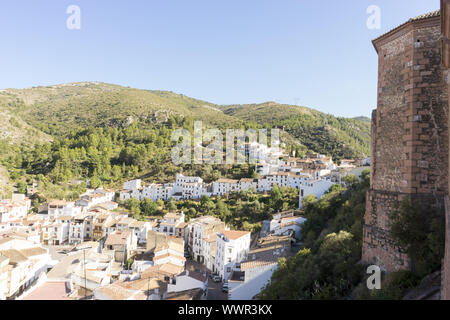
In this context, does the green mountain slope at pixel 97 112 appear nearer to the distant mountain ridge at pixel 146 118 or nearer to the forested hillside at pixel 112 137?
the distant mountain ridge at pixel 146 118

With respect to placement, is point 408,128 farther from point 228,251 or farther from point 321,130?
point 321,130

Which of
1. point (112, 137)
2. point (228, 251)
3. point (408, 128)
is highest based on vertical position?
point (112, 137)

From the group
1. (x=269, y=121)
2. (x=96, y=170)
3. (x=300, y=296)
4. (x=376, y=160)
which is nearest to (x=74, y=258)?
(x=300, y=296)

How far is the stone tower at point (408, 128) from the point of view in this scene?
6.04 metres

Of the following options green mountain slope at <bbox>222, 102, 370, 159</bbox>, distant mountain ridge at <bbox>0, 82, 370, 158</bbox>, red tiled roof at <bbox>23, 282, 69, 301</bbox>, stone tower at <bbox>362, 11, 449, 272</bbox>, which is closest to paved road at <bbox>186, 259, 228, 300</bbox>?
red tiled roof at <bbox>23, 282, 69, 301</bbox>

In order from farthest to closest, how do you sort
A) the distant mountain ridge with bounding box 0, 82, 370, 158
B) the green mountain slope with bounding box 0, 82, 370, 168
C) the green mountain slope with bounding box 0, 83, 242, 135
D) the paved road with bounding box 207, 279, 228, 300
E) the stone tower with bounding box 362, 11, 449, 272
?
the green mountain slope with bounding box 0, 83, 242, 135 < the distant mountain ridge with bounding box 0, 82, 370, 158 < the green mountain slope with bounding box 0, 82, 370, 168 < the paved road with bounding box 207, 279, 228, 300 < the stone tower with bounding box 362, 11, 449, 272

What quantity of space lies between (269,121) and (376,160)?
94.0m

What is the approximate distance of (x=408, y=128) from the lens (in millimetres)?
6293

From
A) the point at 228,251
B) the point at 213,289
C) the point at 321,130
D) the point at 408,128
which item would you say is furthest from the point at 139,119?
the point at 408,128

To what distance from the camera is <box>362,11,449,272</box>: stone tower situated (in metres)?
6.04

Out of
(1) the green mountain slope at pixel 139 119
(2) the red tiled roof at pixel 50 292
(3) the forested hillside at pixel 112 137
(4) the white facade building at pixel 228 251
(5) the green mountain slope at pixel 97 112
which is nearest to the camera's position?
(2) the red tiled roof at pixel 50 292

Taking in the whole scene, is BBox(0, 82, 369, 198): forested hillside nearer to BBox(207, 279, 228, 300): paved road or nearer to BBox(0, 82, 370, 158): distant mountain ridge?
BBox(0, 82, 370, 158): distant mountain ridge

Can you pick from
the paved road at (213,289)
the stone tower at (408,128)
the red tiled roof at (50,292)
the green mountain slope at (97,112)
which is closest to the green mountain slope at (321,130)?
the green mountain slope at (97,112)
